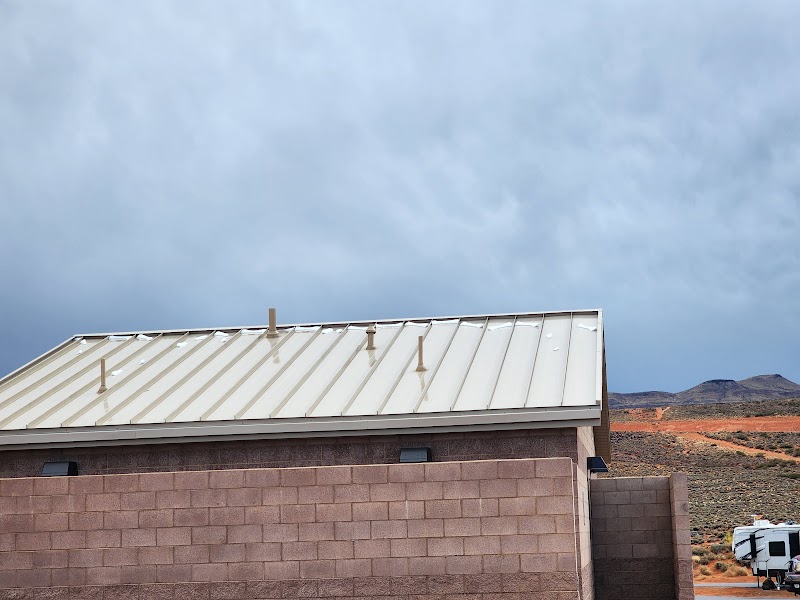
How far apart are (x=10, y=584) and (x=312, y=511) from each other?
4.94 metres

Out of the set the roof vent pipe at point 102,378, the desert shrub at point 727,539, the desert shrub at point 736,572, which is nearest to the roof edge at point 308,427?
the roof vent pipe at point 102,378

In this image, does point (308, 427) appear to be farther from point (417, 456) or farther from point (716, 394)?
point (716, 394)

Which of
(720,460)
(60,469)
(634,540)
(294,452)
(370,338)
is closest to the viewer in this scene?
(294,452)

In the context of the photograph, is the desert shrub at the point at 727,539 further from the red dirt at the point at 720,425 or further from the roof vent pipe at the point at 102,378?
the red dirt at the point at 720,425

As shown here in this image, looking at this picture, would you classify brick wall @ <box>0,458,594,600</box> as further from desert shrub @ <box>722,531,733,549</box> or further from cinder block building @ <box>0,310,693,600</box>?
desert shrub @ <box>722,531,733,549</box>

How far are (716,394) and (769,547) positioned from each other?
15252cm

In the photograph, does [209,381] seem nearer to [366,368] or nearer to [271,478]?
[366,368]

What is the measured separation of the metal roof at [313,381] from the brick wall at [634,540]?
3.32m

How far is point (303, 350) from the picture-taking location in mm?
23875

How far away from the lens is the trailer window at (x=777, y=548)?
3734cm

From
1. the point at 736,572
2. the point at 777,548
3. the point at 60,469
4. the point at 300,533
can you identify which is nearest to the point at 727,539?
the point at 736,572

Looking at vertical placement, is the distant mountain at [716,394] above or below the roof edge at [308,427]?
above

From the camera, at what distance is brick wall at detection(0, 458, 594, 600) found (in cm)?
1493

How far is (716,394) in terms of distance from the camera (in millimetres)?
183875
